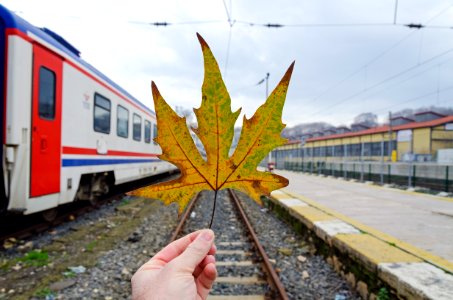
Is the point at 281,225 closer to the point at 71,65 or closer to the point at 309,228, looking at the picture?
the point at 309,228

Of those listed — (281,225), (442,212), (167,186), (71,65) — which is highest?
(71,65)

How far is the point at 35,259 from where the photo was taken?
16.6 feet

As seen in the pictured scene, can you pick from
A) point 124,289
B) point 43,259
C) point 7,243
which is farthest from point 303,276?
point 7,243

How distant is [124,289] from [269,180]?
3679 mm

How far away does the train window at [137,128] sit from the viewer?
1074 cm

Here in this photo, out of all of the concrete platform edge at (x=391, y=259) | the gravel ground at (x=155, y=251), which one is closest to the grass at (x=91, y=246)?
the gravel ground at (x=155, y=251)

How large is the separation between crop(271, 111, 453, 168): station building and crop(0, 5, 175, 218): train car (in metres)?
14.6

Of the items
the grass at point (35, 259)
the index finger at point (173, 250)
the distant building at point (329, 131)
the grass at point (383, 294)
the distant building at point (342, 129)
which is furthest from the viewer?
the distant building at point (329, 131)

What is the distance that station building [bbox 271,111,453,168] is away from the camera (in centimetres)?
2339

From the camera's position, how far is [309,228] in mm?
6301

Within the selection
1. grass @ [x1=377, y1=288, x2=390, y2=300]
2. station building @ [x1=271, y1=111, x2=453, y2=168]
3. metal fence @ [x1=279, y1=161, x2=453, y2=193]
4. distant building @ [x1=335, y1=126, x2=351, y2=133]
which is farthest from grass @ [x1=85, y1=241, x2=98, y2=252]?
distant building @ [x1=335, y1=126, x2=351, y2=133]

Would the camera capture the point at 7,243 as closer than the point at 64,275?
No

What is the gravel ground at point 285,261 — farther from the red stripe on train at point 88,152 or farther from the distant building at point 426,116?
the distant building at point 426,116

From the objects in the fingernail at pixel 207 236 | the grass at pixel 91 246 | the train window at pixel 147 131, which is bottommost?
the grass at pixel 91 246
